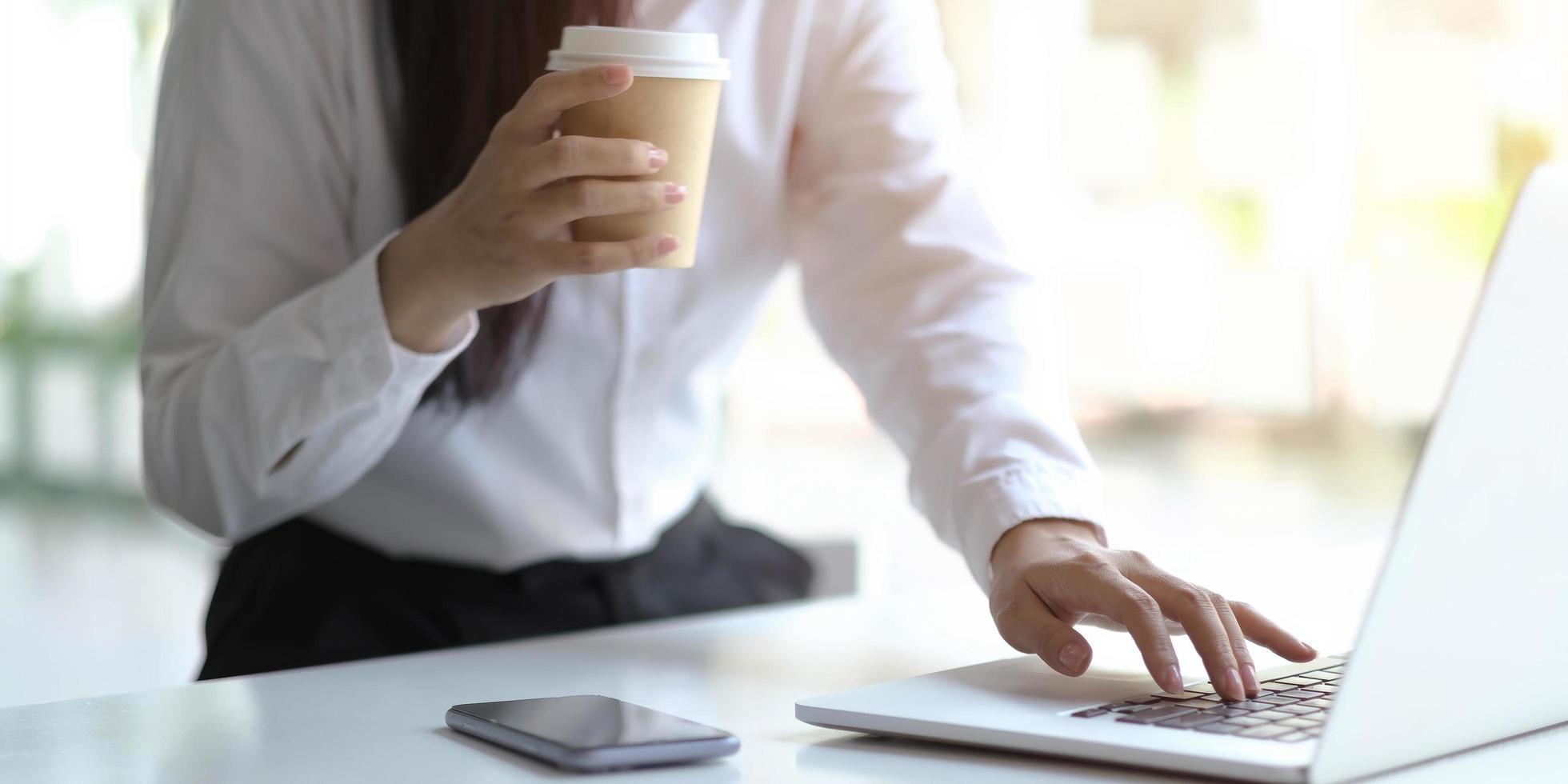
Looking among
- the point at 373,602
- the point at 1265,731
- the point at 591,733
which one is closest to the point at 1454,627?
the point at 1265,731

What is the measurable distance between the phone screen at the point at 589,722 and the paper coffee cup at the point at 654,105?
0.84ft

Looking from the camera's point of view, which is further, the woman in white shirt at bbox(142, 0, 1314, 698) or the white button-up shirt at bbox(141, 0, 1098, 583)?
the white button-up shirt at bbox(141, 0, 1098, 583)

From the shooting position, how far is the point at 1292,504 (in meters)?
4.32

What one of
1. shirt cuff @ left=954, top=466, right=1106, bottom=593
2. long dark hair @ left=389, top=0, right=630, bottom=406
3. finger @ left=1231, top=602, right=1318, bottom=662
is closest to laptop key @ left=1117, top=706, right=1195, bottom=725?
finger @ left=1231, top=602, right=1318, bottom=662

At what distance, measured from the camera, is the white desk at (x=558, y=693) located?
67cm

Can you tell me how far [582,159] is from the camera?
2.59 feet

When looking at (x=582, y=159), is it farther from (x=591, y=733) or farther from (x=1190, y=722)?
(x=1190, y=722)

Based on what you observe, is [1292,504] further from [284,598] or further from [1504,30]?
[284,598]

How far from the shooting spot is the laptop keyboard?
0.66 m

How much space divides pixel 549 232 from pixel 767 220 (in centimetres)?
50

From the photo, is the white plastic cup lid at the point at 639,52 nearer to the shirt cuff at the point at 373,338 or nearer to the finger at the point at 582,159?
the finger at the point at 582,159

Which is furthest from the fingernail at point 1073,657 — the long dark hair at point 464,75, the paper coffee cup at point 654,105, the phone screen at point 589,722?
the long dark hair at point 464,75

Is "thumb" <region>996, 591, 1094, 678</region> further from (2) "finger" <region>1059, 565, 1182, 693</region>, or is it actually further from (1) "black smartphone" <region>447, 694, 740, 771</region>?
(1) "black smartphone" <region>447, 694, 740, 771</region>

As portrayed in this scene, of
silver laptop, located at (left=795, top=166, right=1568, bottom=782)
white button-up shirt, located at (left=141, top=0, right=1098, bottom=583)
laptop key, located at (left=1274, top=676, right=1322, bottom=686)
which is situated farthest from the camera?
white button-up shirt, located at (left=141, top=0, right=1098, bottom=583)
